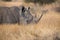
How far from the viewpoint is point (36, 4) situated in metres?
1.67

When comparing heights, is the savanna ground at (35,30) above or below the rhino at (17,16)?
below

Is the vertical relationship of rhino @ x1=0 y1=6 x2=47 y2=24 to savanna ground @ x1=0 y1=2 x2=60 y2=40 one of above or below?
above

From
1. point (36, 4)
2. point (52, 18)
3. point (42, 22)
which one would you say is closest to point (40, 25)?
point (42, 22)

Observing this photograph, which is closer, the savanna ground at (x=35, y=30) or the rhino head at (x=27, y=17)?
the savanna ground at (x=35, y=30)

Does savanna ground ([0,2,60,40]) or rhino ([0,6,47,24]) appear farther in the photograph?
rhino ([0,6,47,24])

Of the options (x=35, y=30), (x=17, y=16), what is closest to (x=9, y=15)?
(x=17, y=16)

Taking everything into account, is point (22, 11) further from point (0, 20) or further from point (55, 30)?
point (55, 30)

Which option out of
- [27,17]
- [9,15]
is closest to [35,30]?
[27,17]

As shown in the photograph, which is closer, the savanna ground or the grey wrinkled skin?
the savanna ground

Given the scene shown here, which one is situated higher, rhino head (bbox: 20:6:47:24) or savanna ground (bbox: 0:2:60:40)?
rhino head (bbox: 20:6:47:24)

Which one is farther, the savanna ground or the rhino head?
the rhino head

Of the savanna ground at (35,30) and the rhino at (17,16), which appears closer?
the savanna ground at (35,30)

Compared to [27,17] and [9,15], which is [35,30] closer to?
[27,17]

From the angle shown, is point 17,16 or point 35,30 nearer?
point 35,30
